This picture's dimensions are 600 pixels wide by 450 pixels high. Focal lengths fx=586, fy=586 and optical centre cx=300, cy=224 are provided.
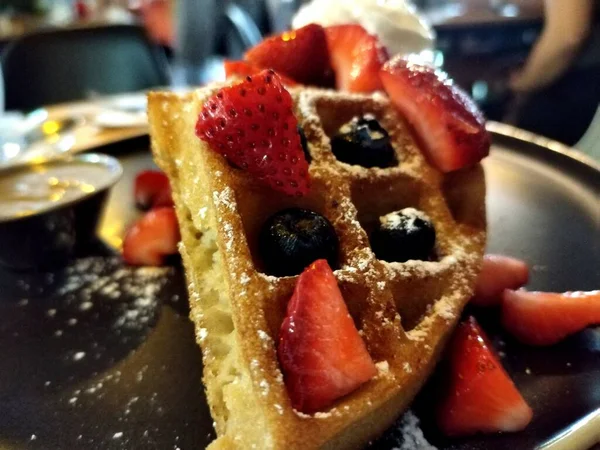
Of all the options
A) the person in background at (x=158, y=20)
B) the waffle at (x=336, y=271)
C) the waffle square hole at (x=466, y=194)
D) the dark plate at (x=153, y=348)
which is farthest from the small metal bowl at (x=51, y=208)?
the person in background at (x=158, y=20)

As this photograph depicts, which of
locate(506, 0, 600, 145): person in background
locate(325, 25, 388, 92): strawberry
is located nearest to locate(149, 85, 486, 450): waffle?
locate(325, 25, 388, 92): strawberry

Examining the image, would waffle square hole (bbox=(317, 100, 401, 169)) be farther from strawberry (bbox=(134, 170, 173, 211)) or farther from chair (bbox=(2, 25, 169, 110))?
chair (bbox=(2, 25, 169, 110))

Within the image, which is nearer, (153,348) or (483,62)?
(153,348)

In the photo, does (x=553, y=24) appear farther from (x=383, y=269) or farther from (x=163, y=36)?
(x=163, y=36)

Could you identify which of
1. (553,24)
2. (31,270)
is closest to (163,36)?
(553,24)

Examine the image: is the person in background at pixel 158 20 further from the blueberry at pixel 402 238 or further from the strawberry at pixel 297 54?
the blueberry at pixel 402 238

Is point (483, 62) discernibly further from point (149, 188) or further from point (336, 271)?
point (336, 271)

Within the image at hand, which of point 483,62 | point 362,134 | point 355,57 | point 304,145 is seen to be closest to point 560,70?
point 483,62
